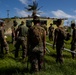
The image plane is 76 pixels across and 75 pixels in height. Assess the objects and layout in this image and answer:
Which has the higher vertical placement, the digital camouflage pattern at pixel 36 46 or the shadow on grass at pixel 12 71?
the digital camouflage pattern at pixel 36 46

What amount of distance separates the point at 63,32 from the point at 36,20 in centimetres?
289

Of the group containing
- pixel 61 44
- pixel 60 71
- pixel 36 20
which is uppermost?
pixel 36 20

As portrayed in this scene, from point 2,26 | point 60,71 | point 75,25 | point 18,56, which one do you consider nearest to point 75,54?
point 75,25

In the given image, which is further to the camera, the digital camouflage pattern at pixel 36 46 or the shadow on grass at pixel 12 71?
the shadow on grass at pixel 12 71

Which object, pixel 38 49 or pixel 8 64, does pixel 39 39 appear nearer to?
pixel 38 49

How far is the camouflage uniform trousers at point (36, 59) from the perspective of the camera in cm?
1054

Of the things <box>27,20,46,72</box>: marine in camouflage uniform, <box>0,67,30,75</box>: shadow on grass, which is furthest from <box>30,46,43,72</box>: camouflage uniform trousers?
<box>0,67,30,75</box>: shadow on grass

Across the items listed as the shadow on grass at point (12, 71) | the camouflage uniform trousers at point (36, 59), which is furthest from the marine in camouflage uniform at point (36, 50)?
the shadow on grass at point (12, 71)

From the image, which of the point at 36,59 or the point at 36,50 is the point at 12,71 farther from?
the point at 36,50

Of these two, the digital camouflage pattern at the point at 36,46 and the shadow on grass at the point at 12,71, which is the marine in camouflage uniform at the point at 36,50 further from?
the shadow on grass at the point at 12,71

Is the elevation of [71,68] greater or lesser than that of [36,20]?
lesser

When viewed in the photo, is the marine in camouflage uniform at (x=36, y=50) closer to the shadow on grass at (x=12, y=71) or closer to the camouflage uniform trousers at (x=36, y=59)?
the camouflage uniform trousers at (x=36, y=59)

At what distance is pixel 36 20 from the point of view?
10.4m

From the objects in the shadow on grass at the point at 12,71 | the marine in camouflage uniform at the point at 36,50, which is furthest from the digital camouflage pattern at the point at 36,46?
the shadow on grass at the point at 12,71
